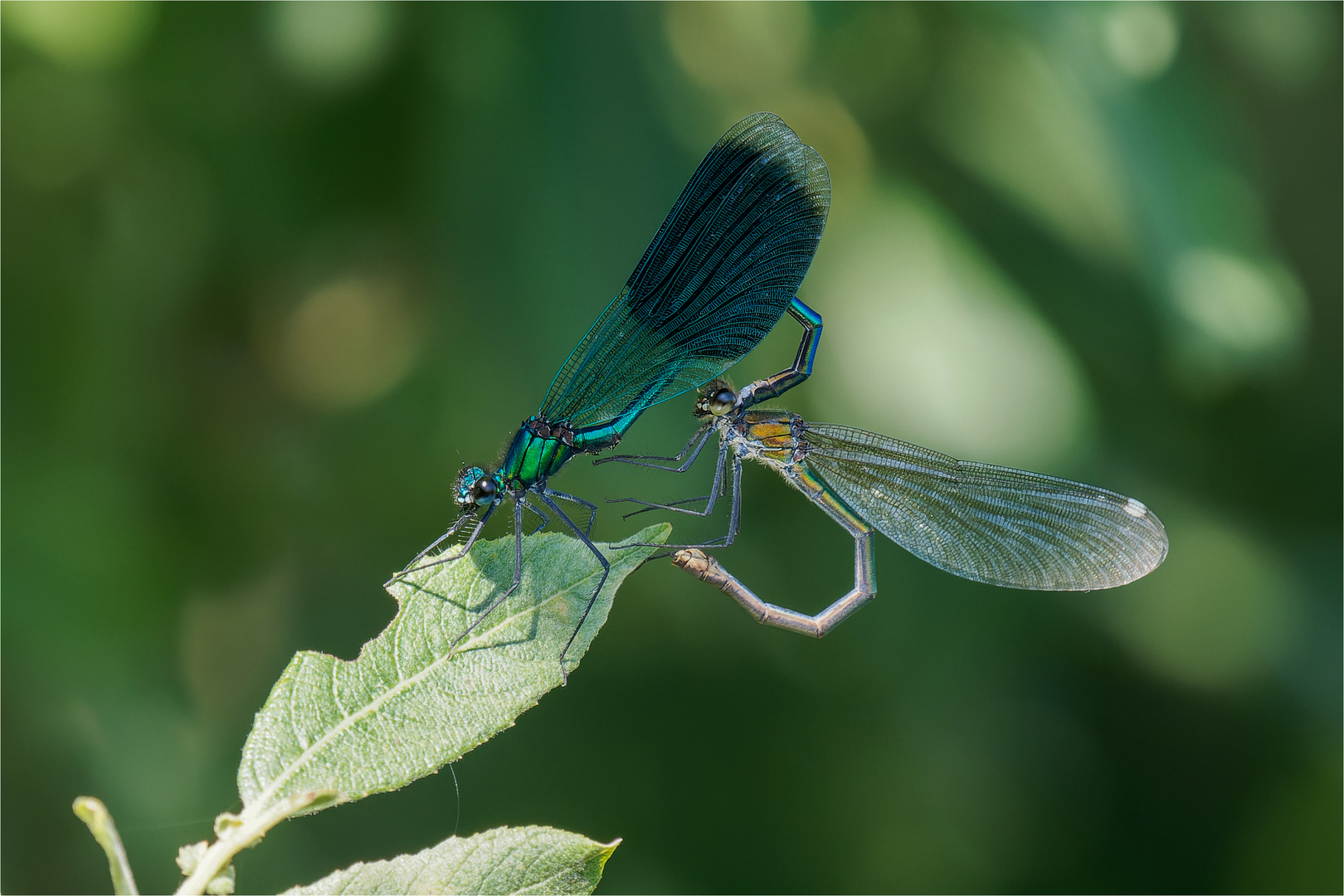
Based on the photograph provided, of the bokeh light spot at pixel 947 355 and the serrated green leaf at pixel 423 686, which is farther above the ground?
the bokeh light spot at pixel 947 355

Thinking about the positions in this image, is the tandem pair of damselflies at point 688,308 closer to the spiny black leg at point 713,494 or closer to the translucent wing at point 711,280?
the translucent wing at point 711,280

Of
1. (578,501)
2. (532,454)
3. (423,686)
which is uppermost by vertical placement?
(532,454)

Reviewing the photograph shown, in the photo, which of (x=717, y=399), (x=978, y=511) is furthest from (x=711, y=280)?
(x=978, y=511)

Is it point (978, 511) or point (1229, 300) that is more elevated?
point (1229, 300)

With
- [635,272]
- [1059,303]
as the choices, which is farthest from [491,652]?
[1059,303]

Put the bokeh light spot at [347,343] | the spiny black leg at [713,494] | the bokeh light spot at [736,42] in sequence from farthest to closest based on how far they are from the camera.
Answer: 1. the bokeh light spot at [347,343]
2. the bokeh light spot at [736,42]
3. the spiny black leg at [713,494]

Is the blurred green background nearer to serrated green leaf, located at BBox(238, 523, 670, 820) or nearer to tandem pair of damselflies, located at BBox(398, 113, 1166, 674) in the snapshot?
tandem pair of damselflies, located at BBox(398, 113, 1166, 674)

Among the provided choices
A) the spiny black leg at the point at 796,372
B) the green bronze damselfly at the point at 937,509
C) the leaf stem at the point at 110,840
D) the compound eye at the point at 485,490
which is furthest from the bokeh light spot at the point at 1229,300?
the leaf stem at the point at 110,840

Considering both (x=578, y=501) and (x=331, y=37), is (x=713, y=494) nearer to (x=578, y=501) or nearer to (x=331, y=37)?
(x=578, y=501)
